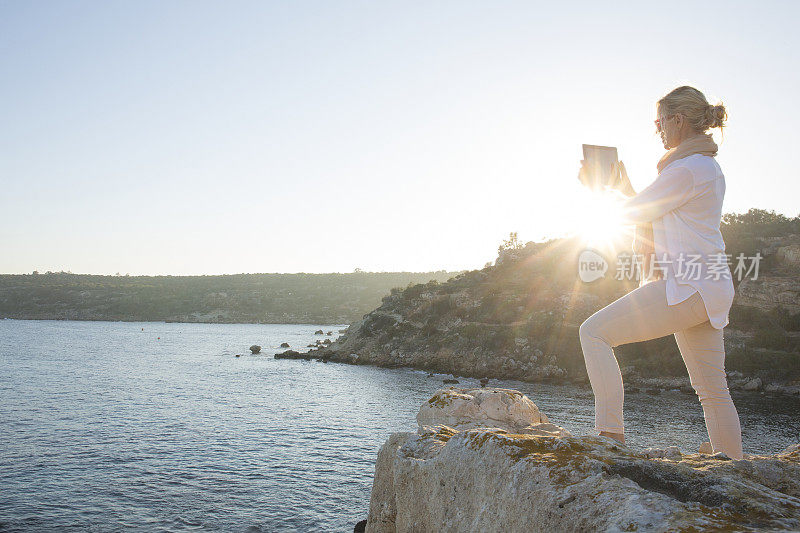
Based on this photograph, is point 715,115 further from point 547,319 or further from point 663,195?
point 547,319

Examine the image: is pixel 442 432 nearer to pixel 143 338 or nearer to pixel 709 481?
pixel 709 481

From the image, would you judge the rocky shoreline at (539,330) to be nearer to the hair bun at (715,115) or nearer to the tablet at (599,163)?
the tablet at (599,163)

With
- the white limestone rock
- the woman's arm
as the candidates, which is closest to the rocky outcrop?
the white limestone rock

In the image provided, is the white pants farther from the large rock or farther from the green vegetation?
the green vegetation

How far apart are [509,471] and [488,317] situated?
63582 mm

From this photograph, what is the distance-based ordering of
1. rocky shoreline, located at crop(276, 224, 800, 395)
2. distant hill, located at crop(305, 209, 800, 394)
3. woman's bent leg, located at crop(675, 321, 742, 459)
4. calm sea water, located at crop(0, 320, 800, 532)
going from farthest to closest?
distant hill, located at crop(305, 209, 800, 394) < rocky shoreline, located at crop(276, 224, 800, 395) < calm sea water, located at crop(0, 320, 800, 532) < woman's bent leg, located at crop(675, 321, 742, 459)

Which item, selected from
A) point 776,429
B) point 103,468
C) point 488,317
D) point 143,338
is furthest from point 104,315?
point 776,429

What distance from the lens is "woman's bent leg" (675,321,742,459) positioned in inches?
162

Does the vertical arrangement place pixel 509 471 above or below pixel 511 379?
above

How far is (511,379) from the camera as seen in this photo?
174 feet

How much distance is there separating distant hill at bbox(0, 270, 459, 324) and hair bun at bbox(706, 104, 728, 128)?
499 ft

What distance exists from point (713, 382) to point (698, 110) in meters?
2.04

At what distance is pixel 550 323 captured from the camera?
58.8 m

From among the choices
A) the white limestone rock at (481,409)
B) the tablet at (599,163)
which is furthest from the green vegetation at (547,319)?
the tablet at (599,163)
